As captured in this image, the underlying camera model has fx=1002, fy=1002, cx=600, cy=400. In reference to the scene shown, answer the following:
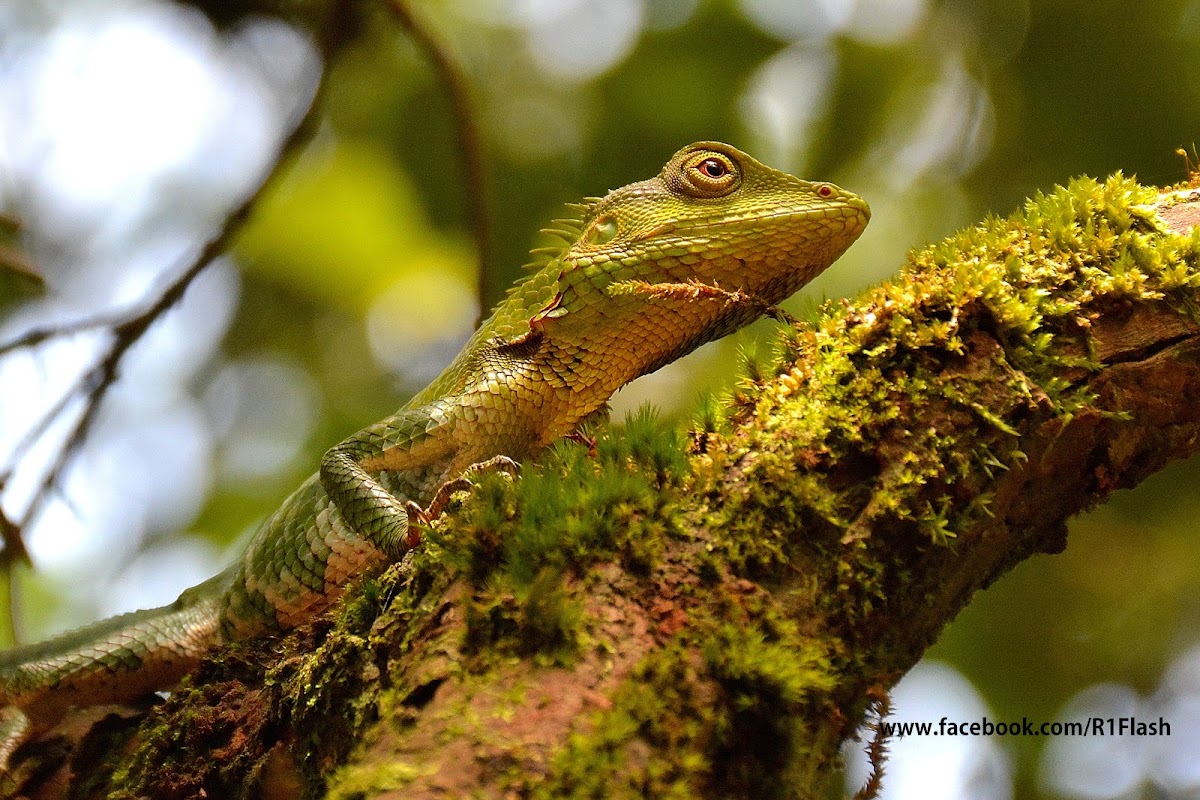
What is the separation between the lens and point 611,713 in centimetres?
245

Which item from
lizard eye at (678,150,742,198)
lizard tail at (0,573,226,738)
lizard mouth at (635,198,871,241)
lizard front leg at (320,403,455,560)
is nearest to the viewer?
lizard front leg at (320,403,455,560)

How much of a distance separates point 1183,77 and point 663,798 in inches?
307

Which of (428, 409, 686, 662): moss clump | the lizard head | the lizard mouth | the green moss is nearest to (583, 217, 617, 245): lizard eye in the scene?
the lizard head

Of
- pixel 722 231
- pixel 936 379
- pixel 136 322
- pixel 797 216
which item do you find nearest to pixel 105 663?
pixel 136 322

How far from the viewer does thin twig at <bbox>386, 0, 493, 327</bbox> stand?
19.8 feet

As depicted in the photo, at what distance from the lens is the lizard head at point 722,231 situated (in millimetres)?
4555

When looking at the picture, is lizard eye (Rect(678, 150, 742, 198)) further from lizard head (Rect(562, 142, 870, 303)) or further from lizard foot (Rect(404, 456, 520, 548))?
lizard foot (Rect(404, 456, 520, 548))

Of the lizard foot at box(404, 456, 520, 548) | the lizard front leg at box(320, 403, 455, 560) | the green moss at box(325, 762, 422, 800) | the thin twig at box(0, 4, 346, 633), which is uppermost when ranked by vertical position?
the thin twig at box(0, 4, 346, 633)

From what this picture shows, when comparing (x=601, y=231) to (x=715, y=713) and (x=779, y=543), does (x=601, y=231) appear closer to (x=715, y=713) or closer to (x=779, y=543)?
(x=779, y=543)

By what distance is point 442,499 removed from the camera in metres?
3.51

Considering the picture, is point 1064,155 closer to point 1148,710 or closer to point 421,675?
point 1148,710

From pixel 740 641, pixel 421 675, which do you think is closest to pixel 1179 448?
pixel 740 641

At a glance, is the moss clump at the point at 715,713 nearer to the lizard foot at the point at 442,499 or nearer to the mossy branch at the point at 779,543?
the mossy branch at the point at 779,543

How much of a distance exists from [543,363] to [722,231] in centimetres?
105
